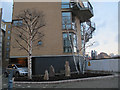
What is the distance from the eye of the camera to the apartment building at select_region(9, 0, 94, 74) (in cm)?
2039

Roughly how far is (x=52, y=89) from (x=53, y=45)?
12.7 meters

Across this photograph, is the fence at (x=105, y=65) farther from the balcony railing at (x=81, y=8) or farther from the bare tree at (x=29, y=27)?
the bare tree at (x=29, y=27)

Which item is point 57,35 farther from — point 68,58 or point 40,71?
point 40,71

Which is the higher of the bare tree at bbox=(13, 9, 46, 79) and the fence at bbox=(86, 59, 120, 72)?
the bare tree at bbox=(13, 9, 46, 79)

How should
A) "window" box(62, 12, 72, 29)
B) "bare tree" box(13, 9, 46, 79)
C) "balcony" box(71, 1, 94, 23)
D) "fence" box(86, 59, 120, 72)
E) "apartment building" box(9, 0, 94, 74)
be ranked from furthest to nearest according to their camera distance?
1. "balcony" box(71, 1, 94, 23)
2. "window" box(62, 12, 72, 29)
3. "apartment building" box(9, 0, 94, 74)
4. "fence" box(86, 59, 120, 72)
5. "bare tree" box(13, 9, 46, 79)

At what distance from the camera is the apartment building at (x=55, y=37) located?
66.9 feet

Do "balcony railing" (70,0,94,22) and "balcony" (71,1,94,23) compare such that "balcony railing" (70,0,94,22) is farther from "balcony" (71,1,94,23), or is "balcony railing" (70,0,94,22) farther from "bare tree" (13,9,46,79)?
"bare tree" (13,9,46,79)

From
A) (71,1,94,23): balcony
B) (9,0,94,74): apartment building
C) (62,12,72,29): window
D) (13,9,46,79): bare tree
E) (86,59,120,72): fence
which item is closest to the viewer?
(13,9,46,79): bare tree

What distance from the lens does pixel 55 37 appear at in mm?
21141

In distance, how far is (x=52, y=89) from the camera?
8.54m

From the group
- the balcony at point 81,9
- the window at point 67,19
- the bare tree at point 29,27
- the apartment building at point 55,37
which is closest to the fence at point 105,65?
the apartment building at point 55,37

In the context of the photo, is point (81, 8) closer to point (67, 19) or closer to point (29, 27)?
point (67, 19)

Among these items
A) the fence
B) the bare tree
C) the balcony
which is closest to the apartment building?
the balcony

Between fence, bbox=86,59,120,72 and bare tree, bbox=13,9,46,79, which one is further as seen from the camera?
fence, bbox=86,59,120,72
